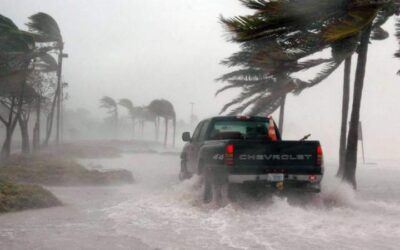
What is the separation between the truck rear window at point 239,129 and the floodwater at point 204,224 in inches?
47.7

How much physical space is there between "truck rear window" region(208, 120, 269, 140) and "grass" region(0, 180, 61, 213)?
3811 mm

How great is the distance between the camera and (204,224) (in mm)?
7984

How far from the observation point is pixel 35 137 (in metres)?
34.3

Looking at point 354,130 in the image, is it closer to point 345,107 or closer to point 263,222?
point 345,107

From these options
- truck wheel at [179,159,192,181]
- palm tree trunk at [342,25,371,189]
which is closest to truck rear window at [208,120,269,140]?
truck wheel at [179,159,192,181]

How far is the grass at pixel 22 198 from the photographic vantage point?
9.47 metres

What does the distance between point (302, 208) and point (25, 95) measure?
26.5 metres

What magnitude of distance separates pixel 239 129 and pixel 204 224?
4148 mm

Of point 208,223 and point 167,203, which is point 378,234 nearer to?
point 208,223

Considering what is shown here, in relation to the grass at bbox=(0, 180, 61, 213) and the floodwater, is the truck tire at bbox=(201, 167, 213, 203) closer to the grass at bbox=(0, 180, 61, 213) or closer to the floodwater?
the floodwater

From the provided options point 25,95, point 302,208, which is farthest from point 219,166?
point 25,95

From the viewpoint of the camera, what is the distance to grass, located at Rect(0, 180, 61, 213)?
373 inches

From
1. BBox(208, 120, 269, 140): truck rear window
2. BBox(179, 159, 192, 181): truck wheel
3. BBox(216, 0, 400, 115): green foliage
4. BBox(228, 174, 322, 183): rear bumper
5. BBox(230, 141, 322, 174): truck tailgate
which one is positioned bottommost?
BBox(179, 159, 192, 181): truck wheel

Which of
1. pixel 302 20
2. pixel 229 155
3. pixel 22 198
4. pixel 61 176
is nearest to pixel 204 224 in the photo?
pixel 229 155
